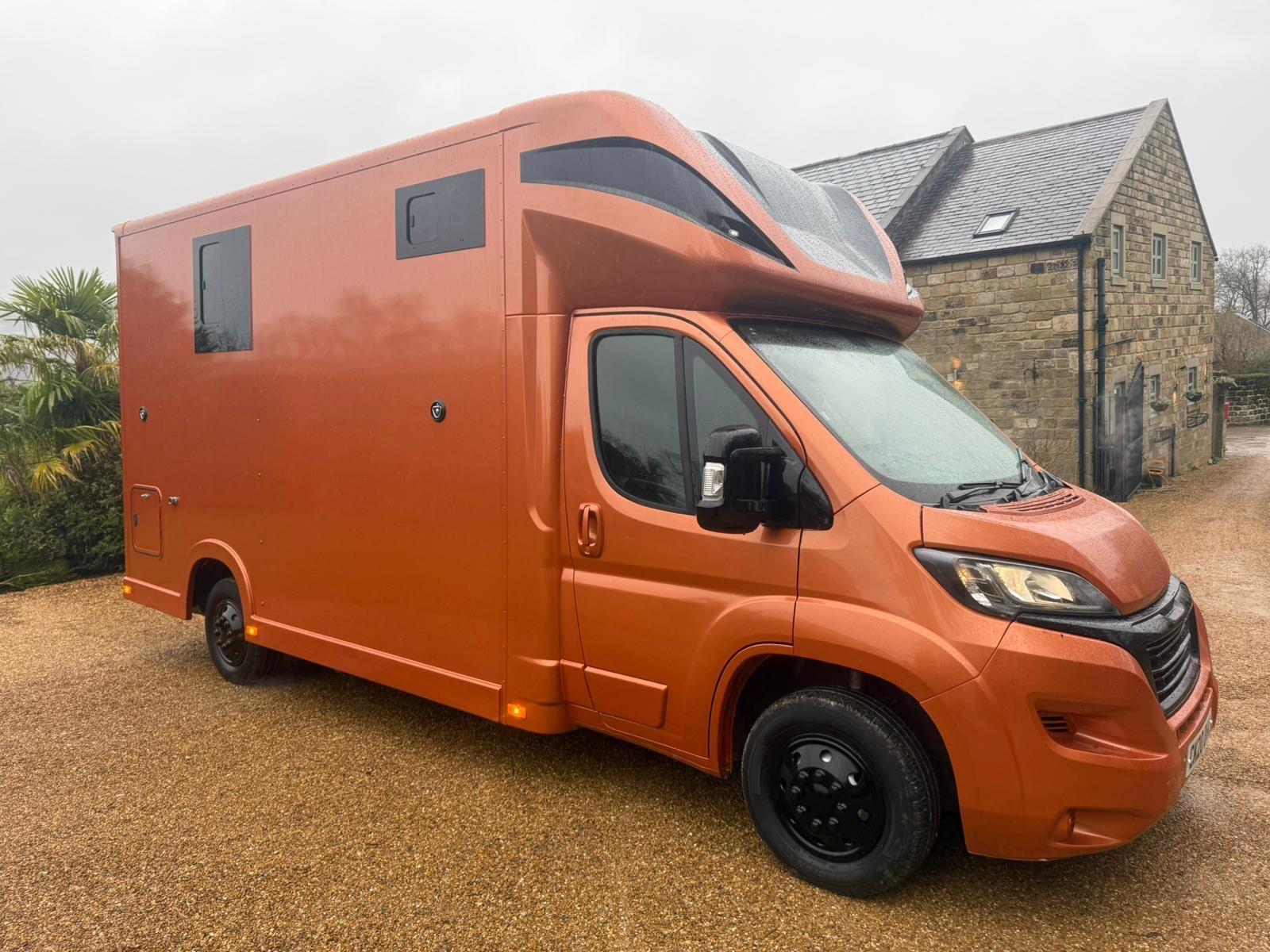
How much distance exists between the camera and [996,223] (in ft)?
51.7

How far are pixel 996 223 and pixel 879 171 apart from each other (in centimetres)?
391

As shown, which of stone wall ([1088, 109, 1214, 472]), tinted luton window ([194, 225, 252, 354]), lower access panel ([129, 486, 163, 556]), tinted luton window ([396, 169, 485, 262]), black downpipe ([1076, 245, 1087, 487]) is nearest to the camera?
tinted luton window ([396, 169, 485, 262])

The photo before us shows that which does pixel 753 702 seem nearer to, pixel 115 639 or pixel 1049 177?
pixel 115 639

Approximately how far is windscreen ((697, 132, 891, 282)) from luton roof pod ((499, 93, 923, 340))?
0.04 ft

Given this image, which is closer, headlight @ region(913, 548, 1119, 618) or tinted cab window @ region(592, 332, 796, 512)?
headlight @ region(913, 548, 1119, 618)

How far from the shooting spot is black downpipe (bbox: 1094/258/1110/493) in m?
14.4

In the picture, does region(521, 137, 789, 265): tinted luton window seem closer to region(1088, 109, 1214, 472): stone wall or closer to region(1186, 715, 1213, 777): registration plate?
region(1186, 715, 1213, 777): registration plate

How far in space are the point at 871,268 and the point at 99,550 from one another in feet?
31.5

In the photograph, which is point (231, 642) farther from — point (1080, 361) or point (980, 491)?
point (1080, 361)

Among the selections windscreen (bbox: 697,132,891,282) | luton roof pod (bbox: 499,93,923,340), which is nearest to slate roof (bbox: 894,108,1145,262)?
windscreen (bbox: 697,132,891,282)

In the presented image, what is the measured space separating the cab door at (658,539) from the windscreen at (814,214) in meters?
0.78

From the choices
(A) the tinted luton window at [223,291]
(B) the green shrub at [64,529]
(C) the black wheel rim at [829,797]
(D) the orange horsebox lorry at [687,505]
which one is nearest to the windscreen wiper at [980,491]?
(D) the orange horsebox lorry at [687,505]

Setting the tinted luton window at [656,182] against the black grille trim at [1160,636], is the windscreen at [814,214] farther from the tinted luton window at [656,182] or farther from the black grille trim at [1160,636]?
the black grille trim at [1160,636]

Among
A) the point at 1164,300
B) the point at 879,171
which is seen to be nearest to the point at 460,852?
the point at 879,171
